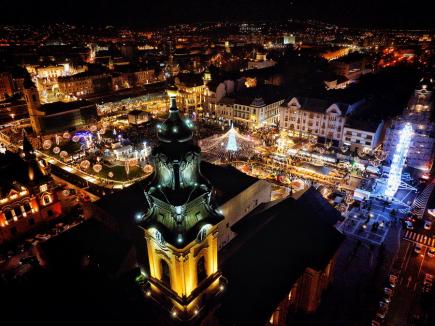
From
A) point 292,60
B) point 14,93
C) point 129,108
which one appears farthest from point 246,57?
point 14,93

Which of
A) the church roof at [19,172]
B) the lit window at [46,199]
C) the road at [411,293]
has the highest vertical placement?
the church roof at [19,172]

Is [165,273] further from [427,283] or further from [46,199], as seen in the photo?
[46,199]

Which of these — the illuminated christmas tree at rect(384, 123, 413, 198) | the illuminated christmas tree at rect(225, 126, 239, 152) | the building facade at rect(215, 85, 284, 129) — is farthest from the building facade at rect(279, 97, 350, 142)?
the illuminated christmas tree at rect(225, 126, 239, 152)

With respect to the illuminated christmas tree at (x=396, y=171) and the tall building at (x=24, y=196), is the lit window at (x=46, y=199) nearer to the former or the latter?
the tall building at (x=24, y=196)

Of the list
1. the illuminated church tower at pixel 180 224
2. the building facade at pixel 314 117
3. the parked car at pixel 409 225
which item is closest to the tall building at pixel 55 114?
the building facade at pixel 314 117

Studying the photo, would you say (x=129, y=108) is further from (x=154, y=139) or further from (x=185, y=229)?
(x=185, y=229)

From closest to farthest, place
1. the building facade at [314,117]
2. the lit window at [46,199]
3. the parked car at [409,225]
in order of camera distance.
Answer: the parked car at [409,225] → the lit window at [46,199] → the building facade at [314,117]
